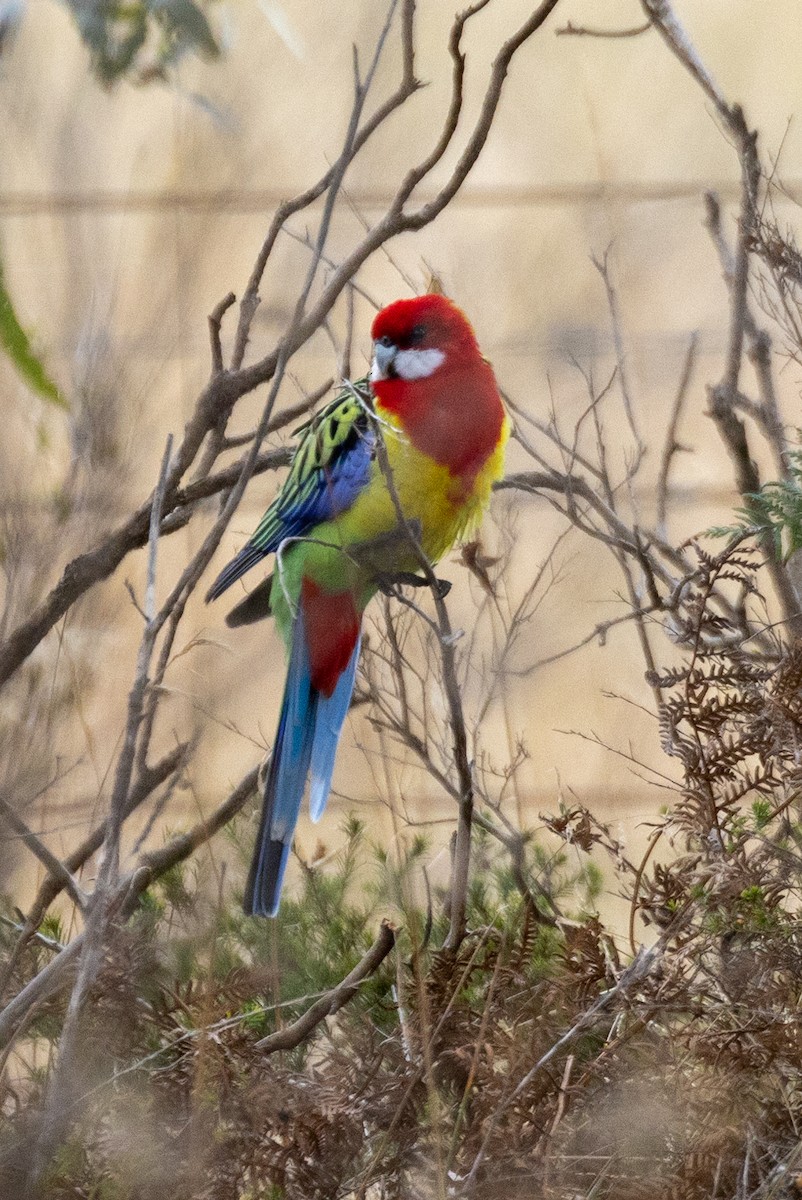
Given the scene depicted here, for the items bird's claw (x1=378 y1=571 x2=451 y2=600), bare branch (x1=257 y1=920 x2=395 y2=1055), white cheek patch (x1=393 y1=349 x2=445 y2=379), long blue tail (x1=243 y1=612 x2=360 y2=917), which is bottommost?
bare branch (x1=257 y1=920 x2=395 y2=1055)

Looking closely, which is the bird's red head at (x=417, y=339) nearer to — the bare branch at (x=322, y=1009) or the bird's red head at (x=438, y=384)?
the bird's red head at (x=438, y=384)

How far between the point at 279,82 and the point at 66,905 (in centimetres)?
81

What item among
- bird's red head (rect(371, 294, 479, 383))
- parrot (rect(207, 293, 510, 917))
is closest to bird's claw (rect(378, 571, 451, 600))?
Result: parrot (rect(207, 293, 510, 917))

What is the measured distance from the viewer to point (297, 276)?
918 millimetres

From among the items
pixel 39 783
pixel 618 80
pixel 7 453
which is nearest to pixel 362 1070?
pixel 39 783

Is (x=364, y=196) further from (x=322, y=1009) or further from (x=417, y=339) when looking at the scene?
(x=322, y=1009)

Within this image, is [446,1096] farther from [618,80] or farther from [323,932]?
[618,80]

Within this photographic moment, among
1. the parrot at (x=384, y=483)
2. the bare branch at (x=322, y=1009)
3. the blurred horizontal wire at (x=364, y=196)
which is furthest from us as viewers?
the parrot at (x=384, y=483)

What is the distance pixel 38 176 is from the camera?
52 centimetres

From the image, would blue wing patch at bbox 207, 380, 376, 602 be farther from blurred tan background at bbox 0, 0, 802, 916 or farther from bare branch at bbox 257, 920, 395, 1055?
bare branch at bbox 257, 920, 395, 1055

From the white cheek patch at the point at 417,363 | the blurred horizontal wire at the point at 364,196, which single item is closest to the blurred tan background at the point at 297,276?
the blurred horizontal wire at the point at 364,196

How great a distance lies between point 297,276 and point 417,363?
0.36 feet

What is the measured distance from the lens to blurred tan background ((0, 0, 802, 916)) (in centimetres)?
52

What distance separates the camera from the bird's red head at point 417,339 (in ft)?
3.11
